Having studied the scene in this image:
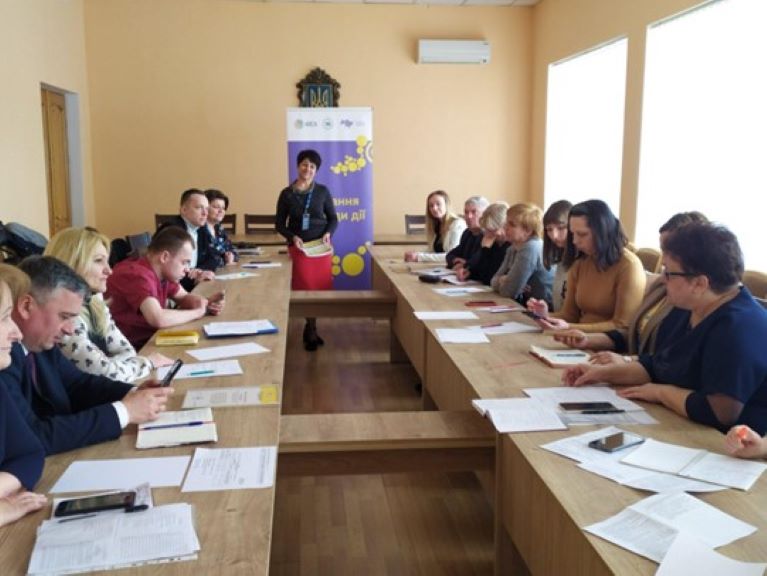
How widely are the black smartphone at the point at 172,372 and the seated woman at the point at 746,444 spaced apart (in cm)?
156

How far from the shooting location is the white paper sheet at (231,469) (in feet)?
5.28

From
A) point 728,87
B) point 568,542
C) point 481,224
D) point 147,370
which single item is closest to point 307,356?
point 481,224

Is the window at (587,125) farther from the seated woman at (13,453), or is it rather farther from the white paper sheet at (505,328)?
the seated woman at (13,453)

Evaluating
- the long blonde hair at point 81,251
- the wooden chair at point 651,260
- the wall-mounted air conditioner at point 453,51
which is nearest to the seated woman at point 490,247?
the wooden chair at point 651,260

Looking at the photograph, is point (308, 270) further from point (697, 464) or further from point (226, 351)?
point (697, 464)

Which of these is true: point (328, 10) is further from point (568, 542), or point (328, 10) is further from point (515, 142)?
point (568, 542)

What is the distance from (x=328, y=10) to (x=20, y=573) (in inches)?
307

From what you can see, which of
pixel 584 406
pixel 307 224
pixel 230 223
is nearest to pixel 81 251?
pixel 584 406

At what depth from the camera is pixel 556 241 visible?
12.3 feet

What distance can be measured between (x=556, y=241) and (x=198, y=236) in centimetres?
256

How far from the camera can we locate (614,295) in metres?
3.20

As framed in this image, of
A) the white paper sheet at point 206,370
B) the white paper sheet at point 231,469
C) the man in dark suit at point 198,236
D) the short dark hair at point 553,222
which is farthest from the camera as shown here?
the man in dark suit at point 198,236

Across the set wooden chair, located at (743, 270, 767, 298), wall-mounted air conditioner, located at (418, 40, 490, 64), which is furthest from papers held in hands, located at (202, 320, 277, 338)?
wall-mounted air conditioner, located at (418, 40, 490, 64)

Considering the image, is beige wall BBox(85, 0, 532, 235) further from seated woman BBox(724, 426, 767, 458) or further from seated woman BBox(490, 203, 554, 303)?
seated woman BBox(724, 426, 767, 458)
